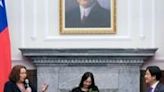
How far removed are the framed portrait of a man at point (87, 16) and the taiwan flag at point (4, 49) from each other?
738 millimetres

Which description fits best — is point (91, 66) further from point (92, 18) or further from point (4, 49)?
point (4, 49)

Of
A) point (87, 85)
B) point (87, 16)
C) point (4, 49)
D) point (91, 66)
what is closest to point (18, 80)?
point (87, 85)

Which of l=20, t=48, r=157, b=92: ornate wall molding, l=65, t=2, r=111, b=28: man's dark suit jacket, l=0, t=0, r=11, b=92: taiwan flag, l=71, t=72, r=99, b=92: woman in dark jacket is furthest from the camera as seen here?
l=65, t=2, r=111, b=28: man's dark suit jacket

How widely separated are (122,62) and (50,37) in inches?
37.4

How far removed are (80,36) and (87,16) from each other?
27cm

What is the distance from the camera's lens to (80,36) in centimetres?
707

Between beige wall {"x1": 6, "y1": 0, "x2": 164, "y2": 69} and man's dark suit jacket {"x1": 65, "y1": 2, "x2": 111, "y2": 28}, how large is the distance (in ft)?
0.43

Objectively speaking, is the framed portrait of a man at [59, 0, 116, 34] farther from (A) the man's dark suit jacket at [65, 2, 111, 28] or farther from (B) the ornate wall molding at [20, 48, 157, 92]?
(B) the ornate wall molding at [20, 48, 157, 92]

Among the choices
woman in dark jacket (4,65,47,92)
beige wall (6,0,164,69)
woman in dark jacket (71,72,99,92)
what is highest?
beige wall (6,0,164,69)

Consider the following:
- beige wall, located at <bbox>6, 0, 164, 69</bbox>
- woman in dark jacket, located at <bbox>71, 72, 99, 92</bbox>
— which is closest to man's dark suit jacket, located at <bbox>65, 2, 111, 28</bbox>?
beige wall, located at <bbox>6, 0, 164, 69</bbox>

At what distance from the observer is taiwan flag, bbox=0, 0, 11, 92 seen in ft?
21.4

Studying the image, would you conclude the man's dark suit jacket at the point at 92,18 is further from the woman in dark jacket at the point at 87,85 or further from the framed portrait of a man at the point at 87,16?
the woman in dark jacket at the point at 87,85

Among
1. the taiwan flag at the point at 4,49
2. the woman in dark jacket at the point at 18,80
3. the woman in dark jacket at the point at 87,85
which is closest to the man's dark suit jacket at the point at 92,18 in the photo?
the taiwan flag at the point at 4,49

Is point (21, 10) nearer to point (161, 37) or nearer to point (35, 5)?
point (35, 5)
